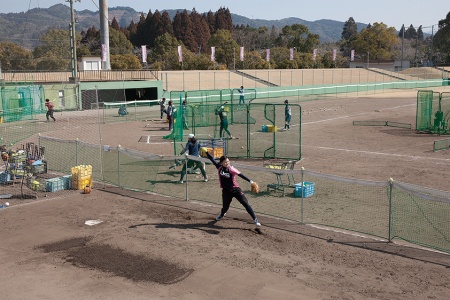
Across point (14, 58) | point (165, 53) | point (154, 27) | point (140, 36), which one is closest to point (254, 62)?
point (165, 53)

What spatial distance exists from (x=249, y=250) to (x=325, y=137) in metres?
17.9

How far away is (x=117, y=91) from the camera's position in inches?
1956

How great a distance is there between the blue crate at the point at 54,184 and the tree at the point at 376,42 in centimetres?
11228

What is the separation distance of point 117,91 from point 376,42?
284 ft

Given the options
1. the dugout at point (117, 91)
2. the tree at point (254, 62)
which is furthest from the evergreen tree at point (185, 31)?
the dugout at point (117, 91)

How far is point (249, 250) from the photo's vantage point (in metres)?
10.0

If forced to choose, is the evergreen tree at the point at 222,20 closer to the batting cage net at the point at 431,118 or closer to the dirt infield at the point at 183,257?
the batting cage net at the point at 431,118

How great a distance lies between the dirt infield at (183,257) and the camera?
326 inches

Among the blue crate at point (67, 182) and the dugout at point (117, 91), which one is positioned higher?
the dugout at point (117, 91)

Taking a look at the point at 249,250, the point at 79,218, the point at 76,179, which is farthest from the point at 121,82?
the point at 249,250

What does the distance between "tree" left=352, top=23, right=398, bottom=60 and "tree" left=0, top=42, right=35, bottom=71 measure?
3146 inches

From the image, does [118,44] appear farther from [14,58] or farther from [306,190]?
[306,190]

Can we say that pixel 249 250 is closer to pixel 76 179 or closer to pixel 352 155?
pixel 76 179

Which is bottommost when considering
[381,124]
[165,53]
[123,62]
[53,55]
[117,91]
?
[381,124]
